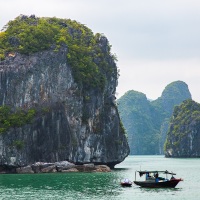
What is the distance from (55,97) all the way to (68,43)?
37.9 feet

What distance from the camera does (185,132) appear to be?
165 m

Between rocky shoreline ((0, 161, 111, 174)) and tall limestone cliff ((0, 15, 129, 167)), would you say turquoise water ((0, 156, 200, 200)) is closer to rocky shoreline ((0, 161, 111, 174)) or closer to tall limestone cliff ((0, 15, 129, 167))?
rocky shoreline ((0, 161, 111, 174))

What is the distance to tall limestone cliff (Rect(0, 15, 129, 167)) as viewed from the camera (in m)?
73.2

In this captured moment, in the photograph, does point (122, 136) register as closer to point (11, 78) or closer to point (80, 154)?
point (80, 154)

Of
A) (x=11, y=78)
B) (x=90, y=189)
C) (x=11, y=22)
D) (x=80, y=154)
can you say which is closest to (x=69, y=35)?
(x=11, y=22)

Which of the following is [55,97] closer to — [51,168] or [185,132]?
[51,168]

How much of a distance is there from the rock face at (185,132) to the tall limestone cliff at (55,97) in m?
76.1

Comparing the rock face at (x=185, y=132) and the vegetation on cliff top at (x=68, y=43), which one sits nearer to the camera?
the vegetation on cliff top at (x=68, y=43)

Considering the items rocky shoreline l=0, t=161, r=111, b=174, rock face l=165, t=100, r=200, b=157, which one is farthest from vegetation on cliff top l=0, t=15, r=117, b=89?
rock face l=165, t=100, r=200, b=157

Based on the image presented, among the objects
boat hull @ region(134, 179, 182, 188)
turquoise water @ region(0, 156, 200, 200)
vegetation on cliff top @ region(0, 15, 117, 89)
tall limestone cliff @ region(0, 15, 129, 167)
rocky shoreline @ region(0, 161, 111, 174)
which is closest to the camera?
turquoise water @ region(0, 156, 200, 200)

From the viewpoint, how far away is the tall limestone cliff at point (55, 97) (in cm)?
7325

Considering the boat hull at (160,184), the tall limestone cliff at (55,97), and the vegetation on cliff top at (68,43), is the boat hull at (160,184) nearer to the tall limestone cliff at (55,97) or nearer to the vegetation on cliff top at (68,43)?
the tall limestone cliff at (55,97)

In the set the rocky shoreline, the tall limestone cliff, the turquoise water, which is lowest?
the turquoise water

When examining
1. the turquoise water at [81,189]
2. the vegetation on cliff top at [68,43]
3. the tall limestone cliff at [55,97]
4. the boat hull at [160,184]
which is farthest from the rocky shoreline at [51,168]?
the boat hull at [160,184]
